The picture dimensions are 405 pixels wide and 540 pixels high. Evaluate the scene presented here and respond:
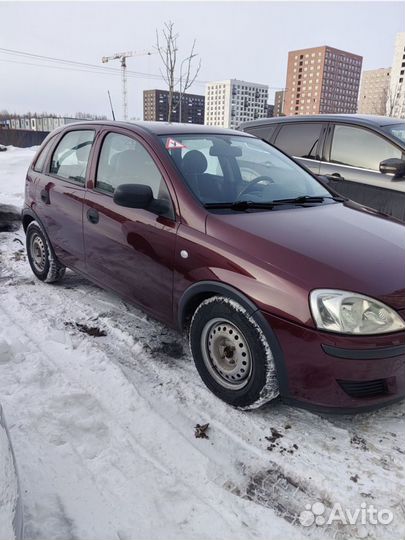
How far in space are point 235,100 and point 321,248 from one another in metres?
55.1

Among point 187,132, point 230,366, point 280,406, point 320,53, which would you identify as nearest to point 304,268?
point 230,366

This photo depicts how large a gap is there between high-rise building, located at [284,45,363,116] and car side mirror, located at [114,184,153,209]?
53.2 metres

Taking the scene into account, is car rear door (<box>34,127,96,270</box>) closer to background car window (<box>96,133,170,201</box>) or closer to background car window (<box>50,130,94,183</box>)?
background car window (<box>50,130,94,183</box>)

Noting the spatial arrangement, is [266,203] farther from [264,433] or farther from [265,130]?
[265,130]

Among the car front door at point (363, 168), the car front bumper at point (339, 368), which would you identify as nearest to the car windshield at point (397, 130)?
the car front door at point (363, 168)

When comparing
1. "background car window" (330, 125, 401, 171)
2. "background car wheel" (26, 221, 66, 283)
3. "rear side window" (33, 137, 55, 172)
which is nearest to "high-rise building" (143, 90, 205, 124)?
"background car window" (330, 125, 401, 171)

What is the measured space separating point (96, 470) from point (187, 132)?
2.53m

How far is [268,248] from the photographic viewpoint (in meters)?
2.49

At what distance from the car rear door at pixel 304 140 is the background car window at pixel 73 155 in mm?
2947

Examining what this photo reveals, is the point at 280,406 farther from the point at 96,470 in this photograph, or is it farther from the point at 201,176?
the point at 201,176

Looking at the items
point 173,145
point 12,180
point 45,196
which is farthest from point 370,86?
point 173,145

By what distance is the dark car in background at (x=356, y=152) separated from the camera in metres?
4.84

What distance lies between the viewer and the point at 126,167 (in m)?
3.46

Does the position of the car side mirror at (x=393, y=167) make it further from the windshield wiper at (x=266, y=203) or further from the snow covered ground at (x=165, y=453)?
the snow covered ground at (x=165, y=453)
